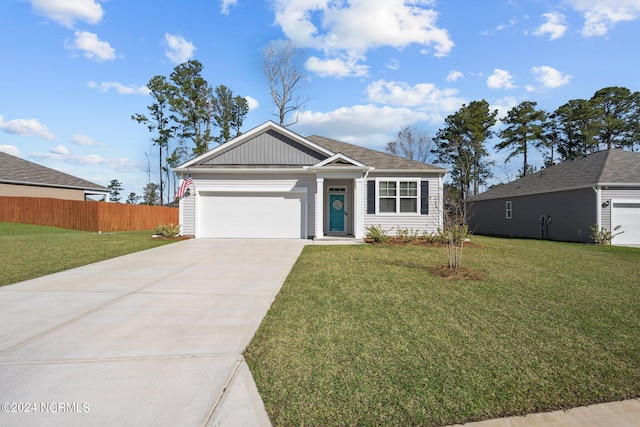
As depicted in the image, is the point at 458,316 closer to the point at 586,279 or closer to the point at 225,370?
the point at 225,370

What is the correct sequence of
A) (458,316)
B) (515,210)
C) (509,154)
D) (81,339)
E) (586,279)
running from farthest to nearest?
(509,154) < (515,210) < (586,279) < (458,316) < (81,339)

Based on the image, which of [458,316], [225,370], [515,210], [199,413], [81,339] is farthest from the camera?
[515,210]

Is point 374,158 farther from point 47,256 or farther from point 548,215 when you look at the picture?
point 47,256

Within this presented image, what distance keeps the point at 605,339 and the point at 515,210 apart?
2072 cm

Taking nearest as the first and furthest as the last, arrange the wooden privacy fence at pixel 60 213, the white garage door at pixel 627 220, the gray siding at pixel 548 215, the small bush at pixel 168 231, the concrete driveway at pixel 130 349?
1. the concrete driveway at pixel 130 349
2. the small bush at pixel 168 231
3. the white garage door at pixel 627 220
4. the gray siding at pixel 548 215
5. the wooden privacy fence at pixel 60 213

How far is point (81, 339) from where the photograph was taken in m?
3.54

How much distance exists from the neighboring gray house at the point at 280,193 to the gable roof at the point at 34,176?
13248mm

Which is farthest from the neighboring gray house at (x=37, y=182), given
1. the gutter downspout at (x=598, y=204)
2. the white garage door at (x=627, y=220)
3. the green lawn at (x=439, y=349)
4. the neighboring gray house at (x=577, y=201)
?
the white garage door at (x=627, y=220)

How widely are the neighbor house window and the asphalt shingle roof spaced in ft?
2.43

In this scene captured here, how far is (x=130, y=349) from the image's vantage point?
3.32 m

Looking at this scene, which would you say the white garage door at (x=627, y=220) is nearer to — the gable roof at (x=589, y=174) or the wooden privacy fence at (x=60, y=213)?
the gable roof at (x=589, y=174)

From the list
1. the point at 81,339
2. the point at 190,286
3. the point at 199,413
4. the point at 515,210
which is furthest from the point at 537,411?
the point at 515,210

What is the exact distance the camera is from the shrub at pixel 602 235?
14334mm

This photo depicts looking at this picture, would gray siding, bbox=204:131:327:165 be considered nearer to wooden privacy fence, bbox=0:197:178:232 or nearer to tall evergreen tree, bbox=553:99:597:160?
wooden privacy fence, bbox=0:197:178:232
